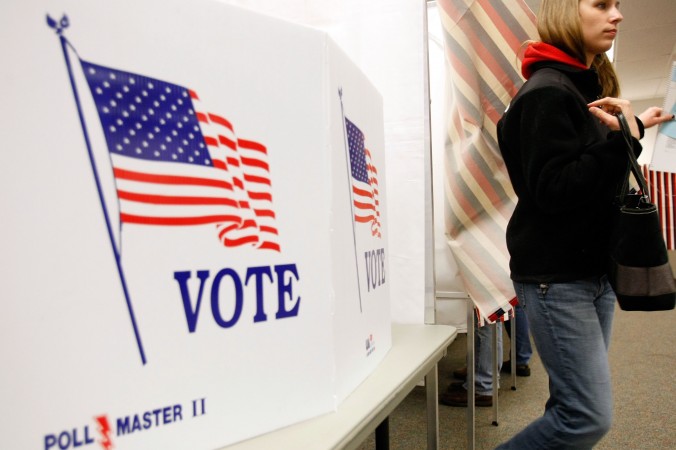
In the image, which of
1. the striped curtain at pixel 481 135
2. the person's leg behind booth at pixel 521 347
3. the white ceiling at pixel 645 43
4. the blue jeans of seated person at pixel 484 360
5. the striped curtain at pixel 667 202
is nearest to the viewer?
the striped curtain at pixel 481 135

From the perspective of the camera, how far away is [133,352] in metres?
0.42

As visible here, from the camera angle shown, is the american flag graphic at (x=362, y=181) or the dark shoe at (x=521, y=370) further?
the dark shoe at (x=521, y=370)

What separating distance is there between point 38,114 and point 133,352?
0.66 ft

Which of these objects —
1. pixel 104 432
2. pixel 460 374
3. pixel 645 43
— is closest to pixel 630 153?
pixel 104 432

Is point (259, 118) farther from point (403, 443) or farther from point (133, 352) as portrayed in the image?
point (403, 443)

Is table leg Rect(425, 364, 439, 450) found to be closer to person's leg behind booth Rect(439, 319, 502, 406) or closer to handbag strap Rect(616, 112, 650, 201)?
handbag strap Rect(616, 112, 650, 201)

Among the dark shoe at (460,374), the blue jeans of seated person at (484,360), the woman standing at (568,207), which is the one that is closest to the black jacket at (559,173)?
the woman standing at (568,207)

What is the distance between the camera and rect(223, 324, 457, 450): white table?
0.50 metres

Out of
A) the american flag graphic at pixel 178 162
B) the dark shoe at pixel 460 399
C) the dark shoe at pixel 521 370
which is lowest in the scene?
the dark shoe at pixel 521 370

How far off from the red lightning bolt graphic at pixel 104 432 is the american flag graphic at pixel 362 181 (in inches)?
15.2

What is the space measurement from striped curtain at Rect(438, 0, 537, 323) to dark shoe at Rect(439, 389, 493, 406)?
0.95 meters

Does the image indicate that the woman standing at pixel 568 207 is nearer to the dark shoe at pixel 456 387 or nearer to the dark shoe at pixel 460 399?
the dark shoe at pixel 460 399

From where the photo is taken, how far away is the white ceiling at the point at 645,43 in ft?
14.6

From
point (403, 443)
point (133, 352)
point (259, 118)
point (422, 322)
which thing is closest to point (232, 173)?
point (259, 118)
